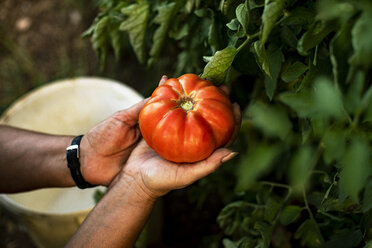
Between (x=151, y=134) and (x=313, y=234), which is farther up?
(x=151, y=134)

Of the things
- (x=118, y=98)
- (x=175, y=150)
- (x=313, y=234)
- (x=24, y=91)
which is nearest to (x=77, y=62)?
(x=24, y=91)

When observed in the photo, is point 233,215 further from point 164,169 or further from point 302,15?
point 302,15

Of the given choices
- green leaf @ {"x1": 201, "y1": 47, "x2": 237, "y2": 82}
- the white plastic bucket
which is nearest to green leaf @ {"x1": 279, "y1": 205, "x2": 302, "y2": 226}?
green leaf @ {"x1": 201, "y1": 47, "x2": 237, "y2": 82}

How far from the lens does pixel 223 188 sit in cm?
177

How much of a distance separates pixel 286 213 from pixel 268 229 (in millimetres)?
81

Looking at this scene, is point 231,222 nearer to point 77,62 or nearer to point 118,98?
point 118,98

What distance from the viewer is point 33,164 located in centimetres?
149

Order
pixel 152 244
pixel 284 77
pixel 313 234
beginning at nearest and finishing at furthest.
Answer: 1. pixel 284 77
2. pixel 313 234
3. pixel 152 244

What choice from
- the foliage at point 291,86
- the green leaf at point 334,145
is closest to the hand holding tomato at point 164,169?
the foliage at point 291,86

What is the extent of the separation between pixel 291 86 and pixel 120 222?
2.31 ft

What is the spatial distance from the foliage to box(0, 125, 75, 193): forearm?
1.46 ft

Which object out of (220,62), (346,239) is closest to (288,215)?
(346,239)

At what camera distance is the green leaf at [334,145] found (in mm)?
564

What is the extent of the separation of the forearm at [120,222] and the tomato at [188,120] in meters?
0.23
